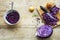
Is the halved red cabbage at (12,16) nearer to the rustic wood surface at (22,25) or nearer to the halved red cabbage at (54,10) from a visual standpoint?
the rustic wood surface at (22,25)

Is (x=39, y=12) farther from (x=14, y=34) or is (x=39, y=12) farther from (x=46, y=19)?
(x=14, y=34)

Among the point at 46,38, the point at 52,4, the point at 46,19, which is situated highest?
the point at 52,4

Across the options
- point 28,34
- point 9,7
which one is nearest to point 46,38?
point 28,34


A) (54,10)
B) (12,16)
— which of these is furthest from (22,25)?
(54,10)

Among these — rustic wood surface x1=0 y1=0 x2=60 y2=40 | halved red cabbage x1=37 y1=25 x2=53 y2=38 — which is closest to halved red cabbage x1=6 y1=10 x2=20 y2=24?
rustic wood surface x1=0 y1=0 x2=60 y2=40

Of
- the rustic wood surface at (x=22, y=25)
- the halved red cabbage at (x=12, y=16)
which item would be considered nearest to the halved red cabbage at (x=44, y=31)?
the rustic wood surface at (x=22, y=25)

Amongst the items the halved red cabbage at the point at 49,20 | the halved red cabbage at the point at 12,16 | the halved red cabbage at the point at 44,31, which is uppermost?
the halved red cabbage at the point at 12,16

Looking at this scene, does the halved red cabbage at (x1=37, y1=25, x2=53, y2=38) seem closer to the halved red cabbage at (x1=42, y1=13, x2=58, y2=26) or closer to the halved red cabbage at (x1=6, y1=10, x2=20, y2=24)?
the halved red cabbage at (x1=42, y1=13, x2=58, y2=26)

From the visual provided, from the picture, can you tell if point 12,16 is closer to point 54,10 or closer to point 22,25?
point 22,25
